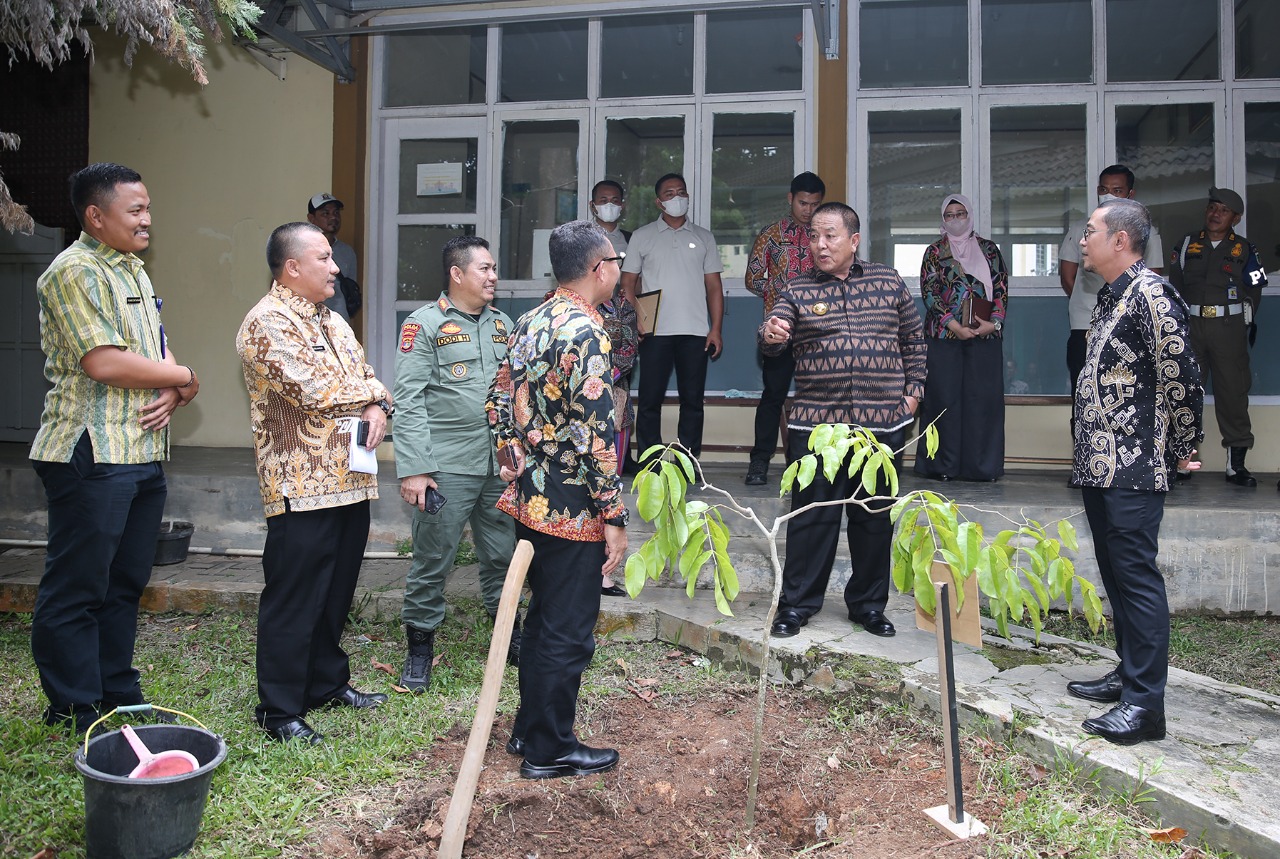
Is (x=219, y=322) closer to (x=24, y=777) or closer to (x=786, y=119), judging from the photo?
(x=786, y=119)

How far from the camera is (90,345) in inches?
131

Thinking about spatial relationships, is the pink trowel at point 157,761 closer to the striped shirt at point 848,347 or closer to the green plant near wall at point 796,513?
the green plant near wall at point 796,513

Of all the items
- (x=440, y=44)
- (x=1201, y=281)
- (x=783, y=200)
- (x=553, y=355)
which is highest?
(x=440, y=44)

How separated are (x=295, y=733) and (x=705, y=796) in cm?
148

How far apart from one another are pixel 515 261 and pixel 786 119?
2420 mm

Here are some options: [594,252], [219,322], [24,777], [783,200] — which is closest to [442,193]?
[219,322]

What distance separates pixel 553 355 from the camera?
3.15 meters

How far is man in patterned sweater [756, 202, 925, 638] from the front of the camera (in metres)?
4.40

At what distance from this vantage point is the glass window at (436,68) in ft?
26.7

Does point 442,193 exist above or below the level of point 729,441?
above

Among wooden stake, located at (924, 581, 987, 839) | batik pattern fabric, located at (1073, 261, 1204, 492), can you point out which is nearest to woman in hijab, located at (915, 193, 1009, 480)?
batik pattern fabric, located at (1073, 261, 1204, 492)

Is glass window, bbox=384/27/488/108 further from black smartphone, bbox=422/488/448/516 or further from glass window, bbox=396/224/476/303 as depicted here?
black smartphone, bbox=422/488/448/516

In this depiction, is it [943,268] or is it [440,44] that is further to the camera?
[440,44]

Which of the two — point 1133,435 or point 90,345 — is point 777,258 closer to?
point 1133,435
